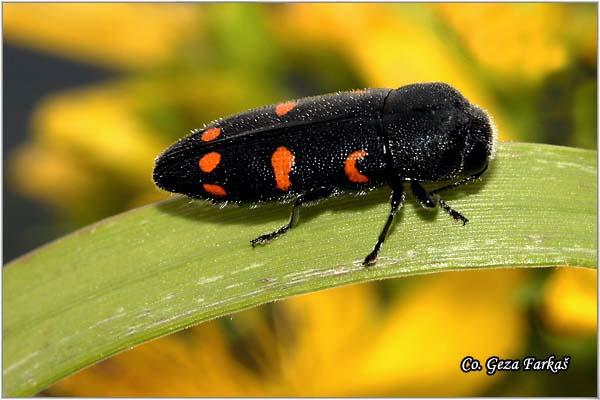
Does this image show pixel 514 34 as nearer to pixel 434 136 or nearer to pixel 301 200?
pixel 434 136

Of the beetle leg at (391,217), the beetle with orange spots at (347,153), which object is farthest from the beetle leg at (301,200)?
the beetle leg at (391,217)

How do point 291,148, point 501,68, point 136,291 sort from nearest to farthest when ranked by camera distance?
point 136,291
point 291,148
point 501,68

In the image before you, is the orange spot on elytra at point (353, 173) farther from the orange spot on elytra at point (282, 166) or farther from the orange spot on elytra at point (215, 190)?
the orange spot on elytra at point (215, 190)

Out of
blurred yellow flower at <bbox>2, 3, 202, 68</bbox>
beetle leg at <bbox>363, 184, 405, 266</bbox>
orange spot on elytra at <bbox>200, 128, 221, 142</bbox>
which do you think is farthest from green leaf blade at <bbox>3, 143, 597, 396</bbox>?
blurred yellow flower at <bbox>2, 3, 202, 68</bbox>

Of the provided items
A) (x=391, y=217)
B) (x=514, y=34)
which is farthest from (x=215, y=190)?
(x=514, y=34)

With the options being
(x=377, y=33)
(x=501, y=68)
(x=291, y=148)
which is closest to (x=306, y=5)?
(x=377, y=33)

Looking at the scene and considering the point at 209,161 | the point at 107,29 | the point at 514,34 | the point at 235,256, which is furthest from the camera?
the point at 107,29

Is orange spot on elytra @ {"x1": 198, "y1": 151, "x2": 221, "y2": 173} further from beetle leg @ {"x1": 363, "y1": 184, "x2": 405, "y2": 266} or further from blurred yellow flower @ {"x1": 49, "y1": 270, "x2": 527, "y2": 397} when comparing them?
blurred yellow flower @ {"x1": 49, "y1": 270, "x2": 527, "y2": 397}

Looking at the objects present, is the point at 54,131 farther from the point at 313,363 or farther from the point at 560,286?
the point at 560,286
